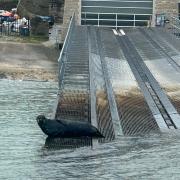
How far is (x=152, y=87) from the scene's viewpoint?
19.5 metres

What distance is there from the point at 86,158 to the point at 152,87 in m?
7.39

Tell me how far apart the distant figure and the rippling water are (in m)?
0.31

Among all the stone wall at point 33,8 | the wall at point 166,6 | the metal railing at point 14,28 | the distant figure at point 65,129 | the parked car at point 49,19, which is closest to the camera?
the distant figure at point 65,129

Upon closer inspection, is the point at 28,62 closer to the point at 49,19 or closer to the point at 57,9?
the point at 49,19

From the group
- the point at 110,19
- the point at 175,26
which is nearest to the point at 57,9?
the point at 110,19

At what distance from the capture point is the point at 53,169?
11.7 m

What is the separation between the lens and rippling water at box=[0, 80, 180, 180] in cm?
1142

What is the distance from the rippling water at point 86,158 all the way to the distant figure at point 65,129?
31 cm

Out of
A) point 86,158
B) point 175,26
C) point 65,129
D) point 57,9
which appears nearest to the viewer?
point 86,158

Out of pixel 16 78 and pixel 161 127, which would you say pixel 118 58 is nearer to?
pixel 16 78

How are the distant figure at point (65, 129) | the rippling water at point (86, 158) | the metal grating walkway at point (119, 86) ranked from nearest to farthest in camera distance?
the rippling water at point (86, 158) → the distant figure at point (65, 129) → the metal grating walkway at point (119, 86)

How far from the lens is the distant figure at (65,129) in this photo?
1389cm

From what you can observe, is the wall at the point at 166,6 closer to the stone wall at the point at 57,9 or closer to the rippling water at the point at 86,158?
the stone wall at the point at 57,9

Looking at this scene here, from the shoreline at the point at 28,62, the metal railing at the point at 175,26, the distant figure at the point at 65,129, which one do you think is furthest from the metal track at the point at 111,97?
the metal railing at the point at 175,26
